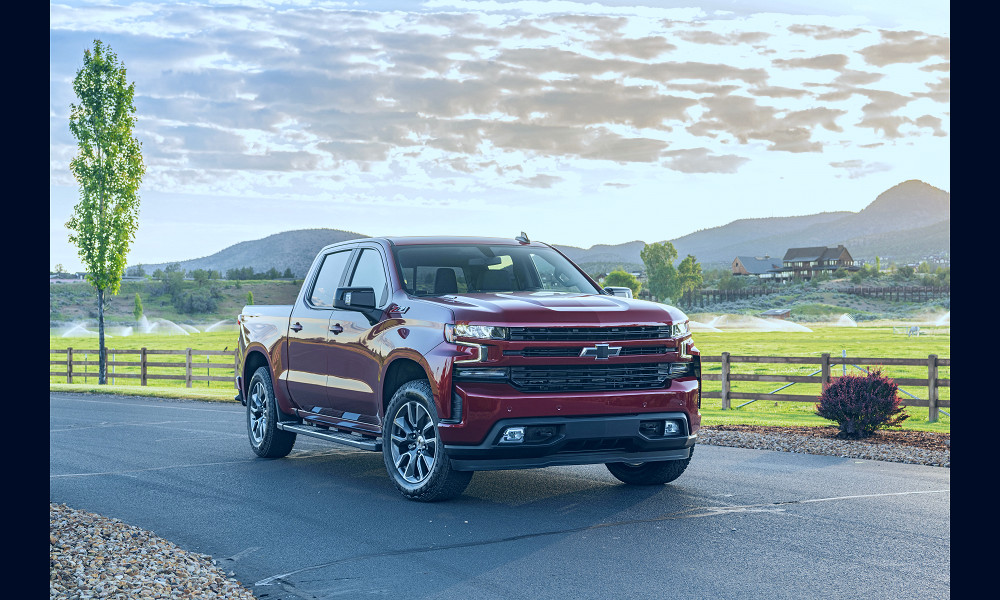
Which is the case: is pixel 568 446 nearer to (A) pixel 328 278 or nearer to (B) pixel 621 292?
(B) pixel 621 292

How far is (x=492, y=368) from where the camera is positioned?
301 inches

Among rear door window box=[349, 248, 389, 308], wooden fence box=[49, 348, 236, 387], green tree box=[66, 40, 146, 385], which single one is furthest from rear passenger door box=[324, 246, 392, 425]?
green tree box=[66, 40, 146, 385]

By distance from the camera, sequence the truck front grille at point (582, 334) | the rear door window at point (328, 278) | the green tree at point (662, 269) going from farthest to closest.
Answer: the green tree at point (662, 269) < the rear door window at point (328, 278) < the truck front grille at point (582, 334)

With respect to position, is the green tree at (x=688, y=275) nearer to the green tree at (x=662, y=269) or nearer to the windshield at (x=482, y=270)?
the green tree at (x=662, y=269)

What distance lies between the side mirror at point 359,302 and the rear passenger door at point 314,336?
27.8 inches

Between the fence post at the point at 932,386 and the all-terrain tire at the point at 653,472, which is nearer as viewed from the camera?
the all-terrain tire at the point at 653,472

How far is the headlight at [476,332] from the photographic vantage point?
7.66m

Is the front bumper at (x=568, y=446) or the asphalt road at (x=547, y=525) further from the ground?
the front bumper at (x=568, y=446)

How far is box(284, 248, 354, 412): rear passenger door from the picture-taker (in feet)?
32.3

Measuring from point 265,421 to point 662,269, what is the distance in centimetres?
17436

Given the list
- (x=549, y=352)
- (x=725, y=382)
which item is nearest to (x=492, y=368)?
(x=549, y=352)

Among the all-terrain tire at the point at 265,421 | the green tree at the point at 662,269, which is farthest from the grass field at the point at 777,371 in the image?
the green tree at the point at 662,269
